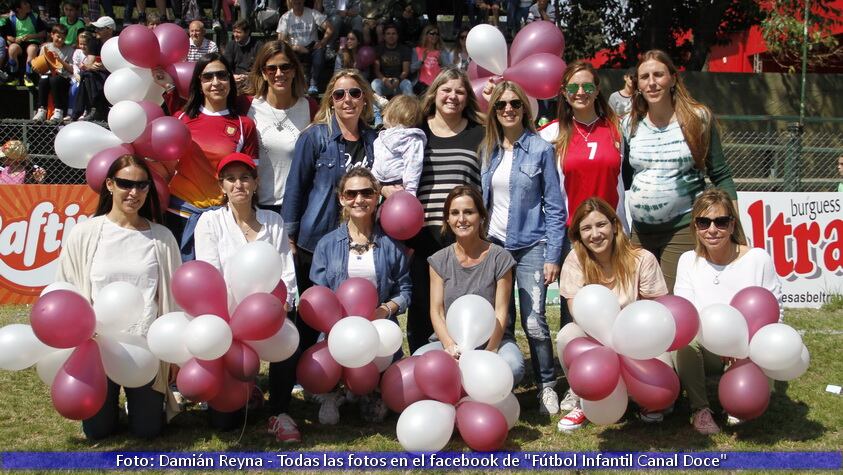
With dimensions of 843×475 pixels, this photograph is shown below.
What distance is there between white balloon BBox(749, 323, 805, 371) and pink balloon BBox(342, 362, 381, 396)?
74.4 inches

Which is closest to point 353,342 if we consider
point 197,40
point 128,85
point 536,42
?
point 128,85

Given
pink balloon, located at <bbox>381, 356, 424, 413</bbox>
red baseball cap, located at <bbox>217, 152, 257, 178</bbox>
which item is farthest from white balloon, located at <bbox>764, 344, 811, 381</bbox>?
red baseball cap, located at <bbox>217, 152, 257, 178</bbox>

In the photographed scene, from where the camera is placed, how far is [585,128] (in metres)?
4.88

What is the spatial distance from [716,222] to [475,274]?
130cm

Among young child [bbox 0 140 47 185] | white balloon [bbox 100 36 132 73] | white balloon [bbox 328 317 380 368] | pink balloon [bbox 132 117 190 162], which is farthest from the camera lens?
young child [bbox 0 140 47 185]

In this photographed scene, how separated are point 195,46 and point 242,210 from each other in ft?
22.3

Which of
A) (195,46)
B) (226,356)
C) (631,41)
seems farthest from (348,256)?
(631,41)

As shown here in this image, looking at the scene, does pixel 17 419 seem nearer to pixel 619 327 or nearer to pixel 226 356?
pixel 226 356

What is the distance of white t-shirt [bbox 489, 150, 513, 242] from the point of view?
15.6ft

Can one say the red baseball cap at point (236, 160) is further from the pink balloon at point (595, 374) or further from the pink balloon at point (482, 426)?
the pink balloon at point (595, 374)

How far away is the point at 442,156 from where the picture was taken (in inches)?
194

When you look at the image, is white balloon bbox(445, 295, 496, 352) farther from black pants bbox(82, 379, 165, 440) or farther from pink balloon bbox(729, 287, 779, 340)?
black pants bbox(82, 379, 165, 440)

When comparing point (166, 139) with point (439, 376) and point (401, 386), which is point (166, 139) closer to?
point (401, 386)

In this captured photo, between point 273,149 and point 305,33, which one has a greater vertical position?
point 305,33
